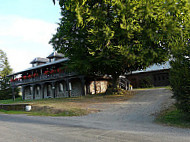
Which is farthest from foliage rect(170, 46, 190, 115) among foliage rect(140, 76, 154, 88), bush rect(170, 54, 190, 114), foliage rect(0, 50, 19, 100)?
foliage rect(0, 50, 19, 100)

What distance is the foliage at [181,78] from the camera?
24.8 ft

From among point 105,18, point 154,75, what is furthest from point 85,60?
point 154,75

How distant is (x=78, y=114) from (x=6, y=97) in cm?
3797

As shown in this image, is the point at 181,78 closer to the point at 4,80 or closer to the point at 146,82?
the point at 146,82

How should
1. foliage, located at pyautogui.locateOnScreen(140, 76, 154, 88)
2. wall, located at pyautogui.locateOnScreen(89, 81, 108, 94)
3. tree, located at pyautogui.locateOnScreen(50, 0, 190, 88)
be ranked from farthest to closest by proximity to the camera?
1. foliage, located at pyautogui.locateOnScreen(140, 76, 154, 88)
2. wall, located at pyautogui.locateOnScreen(89, 81, 108, 94)
3. tree, located at pyautogui.locateOnScreen(50, 0, 190, 88)

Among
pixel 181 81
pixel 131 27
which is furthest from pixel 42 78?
pixel 181 81

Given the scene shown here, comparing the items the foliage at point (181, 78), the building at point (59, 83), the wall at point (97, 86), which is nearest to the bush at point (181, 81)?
the foliage at point (181, 78)

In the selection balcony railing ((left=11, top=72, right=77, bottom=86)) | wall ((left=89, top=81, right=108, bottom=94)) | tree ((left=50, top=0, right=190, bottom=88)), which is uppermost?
tree ((left=50, top=0, right=190, bottom=88))

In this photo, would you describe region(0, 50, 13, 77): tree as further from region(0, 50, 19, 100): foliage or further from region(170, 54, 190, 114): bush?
region(170, 54, 190, 114): bush

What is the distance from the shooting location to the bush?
298 inches

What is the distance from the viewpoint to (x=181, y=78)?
25.2ft

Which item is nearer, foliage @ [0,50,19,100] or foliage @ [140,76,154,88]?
foliage @ [140,76,154,88]

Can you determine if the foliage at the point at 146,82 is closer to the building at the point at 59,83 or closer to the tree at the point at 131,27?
the building at the point at 59,83

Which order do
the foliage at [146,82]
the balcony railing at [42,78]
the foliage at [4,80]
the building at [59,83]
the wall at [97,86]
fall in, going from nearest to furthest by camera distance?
the building at [59,83] → the balcony railing at [42,78] → the wall at [97,86] → the foliage at [146,82] → the foliage at [4,80]
